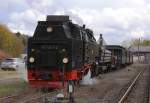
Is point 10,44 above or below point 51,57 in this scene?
above

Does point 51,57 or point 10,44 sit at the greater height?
point 10,44

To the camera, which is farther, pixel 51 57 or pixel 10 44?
pixel 10 44

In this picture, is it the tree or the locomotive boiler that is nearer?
the locomotive boiler

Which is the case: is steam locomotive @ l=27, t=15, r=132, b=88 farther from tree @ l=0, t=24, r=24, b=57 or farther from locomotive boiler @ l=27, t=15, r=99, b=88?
tree @ l=0, t=24, r=24, b=57

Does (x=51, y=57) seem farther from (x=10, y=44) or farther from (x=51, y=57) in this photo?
(x=10, y=44)

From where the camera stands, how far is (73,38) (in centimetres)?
2050

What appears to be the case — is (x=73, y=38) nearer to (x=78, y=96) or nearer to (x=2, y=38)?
(x=78, y=96)

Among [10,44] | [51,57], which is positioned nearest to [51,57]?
[51,57]

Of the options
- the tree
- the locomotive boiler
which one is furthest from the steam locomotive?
the tree

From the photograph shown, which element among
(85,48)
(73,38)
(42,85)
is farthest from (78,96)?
(85,48)

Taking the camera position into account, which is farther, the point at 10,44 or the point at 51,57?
the point at 10,44

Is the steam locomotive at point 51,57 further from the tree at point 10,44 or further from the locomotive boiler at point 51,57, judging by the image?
the tree at point 10,44

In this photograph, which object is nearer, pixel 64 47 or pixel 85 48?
pixel 64 47

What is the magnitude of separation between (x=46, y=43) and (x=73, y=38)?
150 cm
